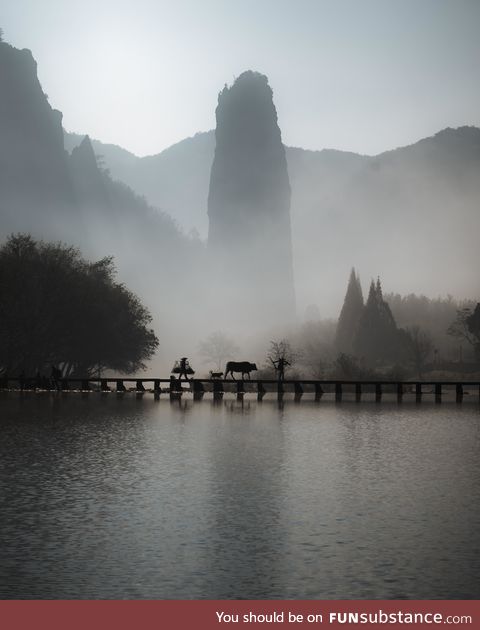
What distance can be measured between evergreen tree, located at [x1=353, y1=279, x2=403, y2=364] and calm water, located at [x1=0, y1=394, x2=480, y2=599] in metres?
156

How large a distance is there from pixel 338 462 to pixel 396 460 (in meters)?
1.40

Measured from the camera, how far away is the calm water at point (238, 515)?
9.71 meters

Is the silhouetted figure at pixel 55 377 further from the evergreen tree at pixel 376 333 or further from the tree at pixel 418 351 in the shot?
the evergreen tree at pixel 376 333

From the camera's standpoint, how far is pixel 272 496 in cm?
1594

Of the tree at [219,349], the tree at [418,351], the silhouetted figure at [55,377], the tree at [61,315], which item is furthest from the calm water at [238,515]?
the tree at [219,349]

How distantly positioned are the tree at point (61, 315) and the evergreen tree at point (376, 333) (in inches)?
4058

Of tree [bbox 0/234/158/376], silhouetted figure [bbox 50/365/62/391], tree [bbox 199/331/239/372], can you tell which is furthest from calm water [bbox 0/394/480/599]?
tree [bbox 199/331/239/372]

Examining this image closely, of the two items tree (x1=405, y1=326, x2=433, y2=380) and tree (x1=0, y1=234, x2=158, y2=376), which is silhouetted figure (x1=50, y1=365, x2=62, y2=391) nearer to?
tree (x1=0, y1=234, x2=158, y2=376)

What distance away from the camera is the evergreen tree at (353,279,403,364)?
18325cm

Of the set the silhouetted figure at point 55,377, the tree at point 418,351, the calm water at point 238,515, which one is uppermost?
the tree at point 418,351

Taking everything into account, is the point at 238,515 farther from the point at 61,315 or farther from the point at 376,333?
the point at 376,333

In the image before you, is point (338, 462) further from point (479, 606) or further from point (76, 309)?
point (76, 309)

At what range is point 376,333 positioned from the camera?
189 metres

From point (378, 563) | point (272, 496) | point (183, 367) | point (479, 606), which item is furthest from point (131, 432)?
point (183, 367)
